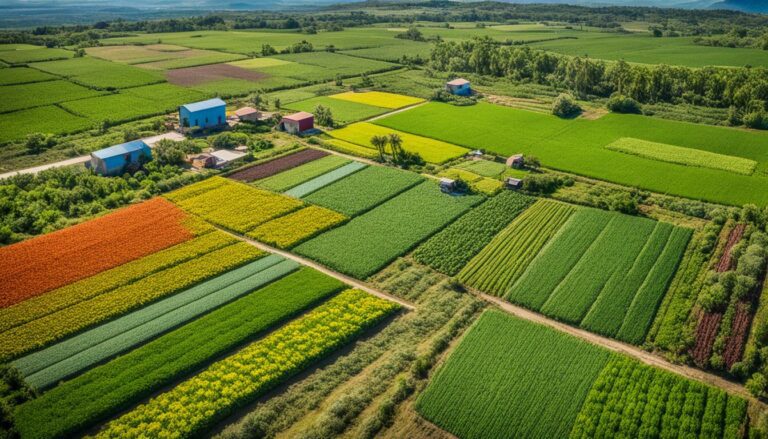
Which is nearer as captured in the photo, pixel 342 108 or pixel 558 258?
pixel 558 258

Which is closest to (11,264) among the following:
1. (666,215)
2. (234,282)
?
(234,282)

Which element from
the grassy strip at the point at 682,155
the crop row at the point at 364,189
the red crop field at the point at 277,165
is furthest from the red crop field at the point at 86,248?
the grassy strip at the point at 682,155

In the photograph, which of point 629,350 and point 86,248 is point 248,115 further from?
point 629,350

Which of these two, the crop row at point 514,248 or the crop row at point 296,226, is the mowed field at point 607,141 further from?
the crop row at point 296,226

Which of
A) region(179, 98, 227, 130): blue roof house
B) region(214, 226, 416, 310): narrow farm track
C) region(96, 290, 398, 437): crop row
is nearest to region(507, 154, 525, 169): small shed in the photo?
region(214, 226, 416, 310): narrow farm track

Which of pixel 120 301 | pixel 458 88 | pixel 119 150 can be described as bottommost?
pixel 120 301

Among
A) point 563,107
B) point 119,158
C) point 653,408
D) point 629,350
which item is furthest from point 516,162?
point 119,158
